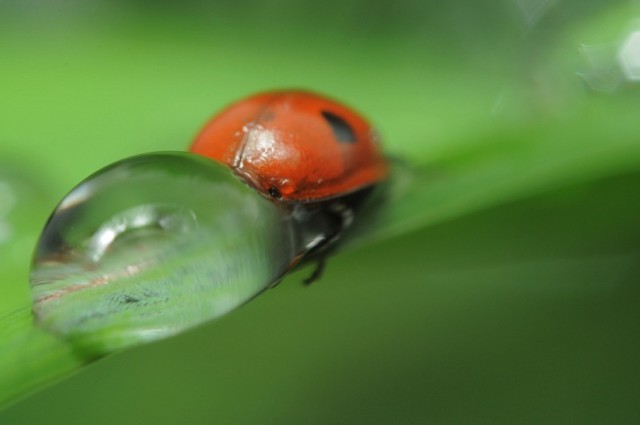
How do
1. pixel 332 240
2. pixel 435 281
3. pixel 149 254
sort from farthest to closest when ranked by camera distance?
pixel 435 281 < pixel 332 240 < pixel 149 254

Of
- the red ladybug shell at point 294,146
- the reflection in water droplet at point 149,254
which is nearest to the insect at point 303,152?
the red ladybug shell at point 294,146

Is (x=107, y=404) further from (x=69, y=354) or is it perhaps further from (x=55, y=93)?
(x=55, y=93)

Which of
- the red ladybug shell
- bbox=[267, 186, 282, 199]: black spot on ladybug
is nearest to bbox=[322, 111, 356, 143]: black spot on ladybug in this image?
the red ladybug shell

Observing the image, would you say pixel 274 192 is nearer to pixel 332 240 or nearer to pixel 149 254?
pixel 332 240

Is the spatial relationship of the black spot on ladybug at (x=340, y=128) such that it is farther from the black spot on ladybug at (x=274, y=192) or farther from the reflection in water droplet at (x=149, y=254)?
the reflection in water droplet at (x=149, y=254)

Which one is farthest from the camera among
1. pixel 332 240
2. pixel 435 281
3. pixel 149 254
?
pixel 435 281

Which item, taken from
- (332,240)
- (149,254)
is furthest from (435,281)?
(149,254)

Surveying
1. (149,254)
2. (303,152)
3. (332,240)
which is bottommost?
(149,254)

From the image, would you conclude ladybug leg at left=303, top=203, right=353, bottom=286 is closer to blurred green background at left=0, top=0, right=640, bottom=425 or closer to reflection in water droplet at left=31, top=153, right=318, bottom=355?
blurred green background at left=0, top=0, right=640, bottom=425
